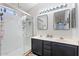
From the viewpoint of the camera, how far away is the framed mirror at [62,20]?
1.58 m

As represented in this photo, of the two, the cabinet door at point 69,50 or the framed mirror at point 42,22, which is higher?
the framed mirror at point 42,22

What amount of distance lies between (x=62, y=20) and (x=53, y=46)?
0.42 metres

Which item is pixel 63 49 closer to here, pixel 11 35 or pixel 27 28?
pixel 27 28

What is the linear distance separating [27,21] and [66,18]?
611mm

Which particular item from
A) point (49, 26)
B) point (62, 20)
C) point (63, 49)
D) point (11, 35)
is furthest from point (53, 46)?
point (11, 35)

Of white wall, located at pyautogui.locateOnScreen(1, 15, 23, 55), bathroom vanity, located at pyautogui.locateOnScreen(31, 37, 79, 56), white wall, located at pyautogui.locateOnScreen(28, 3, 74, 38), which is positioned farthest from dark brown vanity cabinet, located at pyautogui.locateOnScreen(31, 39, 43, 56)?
white wall, located at pyautogui.locateOnScreen(1, 15, 23, 55)

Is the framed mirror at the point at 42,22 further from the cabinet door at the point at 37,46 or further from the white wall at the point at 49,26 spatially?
the cabinet door at the point at 37,46

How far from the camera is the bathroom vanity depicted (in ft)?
4.76

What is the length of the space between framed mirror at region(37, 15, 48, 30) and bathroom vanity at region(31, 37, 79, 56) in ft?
0.55

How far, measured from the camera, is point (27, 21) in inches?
64.3

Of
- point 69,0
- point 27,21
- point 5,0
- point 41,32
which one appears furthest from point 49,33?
point 5,0

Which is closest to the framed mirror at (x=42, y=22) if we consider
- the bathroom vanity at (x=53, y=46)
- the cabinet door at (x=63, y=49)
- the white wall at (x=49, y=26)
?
the white wall at (x=49, y=26)

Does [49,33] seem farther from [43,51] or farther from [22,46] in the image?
[22,46]

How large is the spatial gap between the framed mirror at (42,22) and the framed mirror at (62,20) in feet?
0.45
